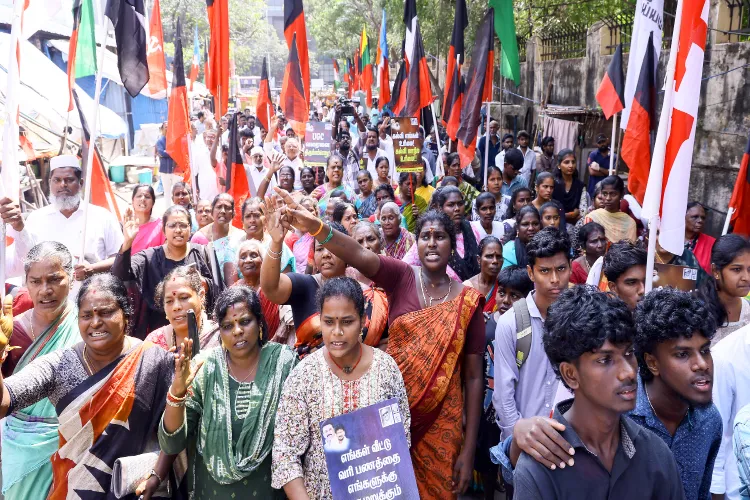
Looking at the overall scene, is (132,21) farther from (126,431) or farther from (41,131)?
(41,131)

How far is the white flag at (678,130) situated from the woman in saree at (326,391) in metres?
1.62

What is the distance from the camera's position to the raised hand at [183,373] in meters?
2.57

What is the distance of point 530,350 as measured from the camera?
10.2 feet

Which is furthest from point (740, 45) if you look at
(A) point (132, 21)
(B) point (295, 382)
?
(B) point (295, 382)

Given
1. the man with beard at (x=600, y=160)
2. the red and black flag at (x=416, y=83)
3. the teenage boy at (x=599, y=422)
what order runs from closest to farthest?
1. the teenage boy at (x=599, y=422)
2. the red and black flag at (x=416, y=83)
3. the man with beard at (x=600, y=160)

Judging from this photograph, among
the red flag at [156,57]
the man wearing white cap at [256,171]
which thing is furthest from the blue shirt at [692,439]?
the red flag at [156,57]

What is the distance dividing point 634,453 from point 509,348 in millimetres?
1308

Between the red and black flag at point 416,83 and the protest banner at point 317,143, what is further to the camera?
the protest banner at point 317,143

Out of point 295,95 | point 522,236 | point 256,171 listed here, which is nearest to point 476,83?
point 295,95

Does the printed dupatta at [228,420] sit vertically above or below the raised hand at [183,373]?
below

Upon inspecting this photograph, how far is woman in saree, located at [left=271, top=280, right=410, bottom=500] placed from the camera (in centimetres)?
263

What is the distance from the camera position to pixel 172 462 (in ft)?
9.45

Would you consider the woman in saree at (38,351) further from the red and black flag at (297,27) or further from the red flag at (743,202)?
the red and black flag at (297,27)

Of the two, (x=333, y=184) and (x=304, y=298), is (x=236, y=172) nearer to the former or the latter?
(x=333, y=184)
